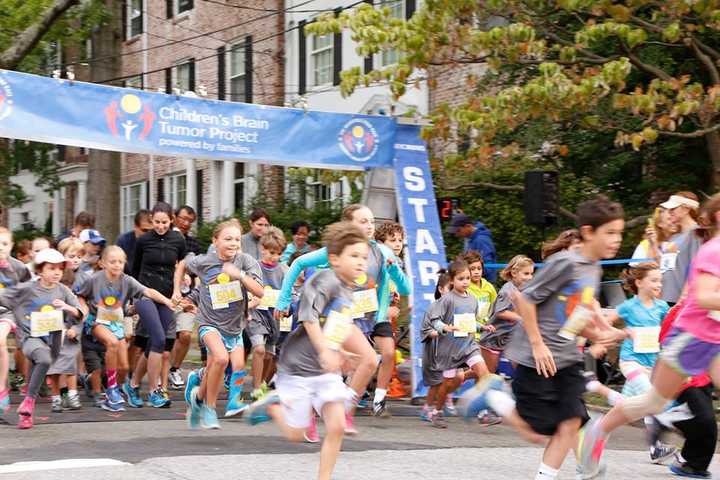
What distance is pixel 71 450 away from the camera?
333 inches

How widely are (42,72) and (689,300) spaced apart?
25.7m

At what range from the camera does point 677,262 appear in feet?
29.9

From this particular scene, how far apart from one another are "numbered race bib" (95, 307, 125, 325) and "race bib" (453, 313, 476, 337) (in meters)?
3.17

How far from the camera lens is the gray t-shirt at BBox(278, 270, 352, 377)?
268 inches

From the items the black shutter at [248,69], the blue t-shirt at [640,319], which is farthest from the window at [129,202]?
the blue t-shirt at [640,319]

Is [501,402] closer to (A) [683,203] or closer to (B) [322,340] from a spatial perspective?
(B) [322,340]

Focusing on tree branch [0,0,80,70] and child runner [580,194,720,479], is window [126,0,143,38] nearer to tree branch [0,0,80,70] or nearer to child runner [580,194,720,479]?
tree branch [0,0,80,70]

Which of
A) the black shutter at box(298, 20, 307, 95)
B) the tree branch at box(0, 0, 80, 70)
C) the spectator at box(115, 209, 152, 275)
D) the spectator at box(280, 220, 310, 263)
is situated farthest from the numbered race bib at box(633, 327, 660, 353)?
the black shutter at box(298, 20, 307, 95)

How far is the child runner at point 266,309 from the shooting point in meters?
11.6

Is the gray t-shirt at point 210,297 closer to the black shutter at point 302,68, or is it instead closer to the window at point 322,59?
the window at point 322,59

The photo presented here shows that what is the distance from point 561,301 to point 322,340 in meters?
1.40

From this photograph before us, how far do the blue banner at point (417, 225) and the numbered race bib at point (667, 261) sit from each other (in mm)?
3036

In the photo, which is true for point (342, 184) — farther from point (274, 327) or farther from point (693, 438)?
point (693, 438)

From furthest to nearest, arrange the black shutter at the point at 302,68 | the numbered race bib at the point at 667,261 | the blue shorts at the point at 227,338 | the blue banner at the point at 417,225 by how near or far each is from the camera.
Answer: the black shutter at the point at 302,68 < the blue banner at the point at 417,225 < the blue shorts at the point at 227,338 < the numbered race bib at the point at 667,261
